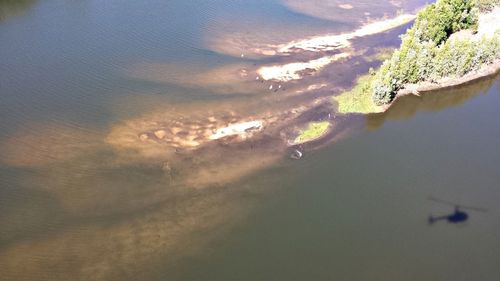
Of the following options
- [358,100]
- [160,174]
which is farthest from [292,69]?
[160,174]

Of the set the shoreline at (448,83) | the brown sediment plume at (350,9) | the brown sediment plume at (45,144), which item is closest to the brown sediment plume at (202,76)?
the brown sediment plume at (45,144)

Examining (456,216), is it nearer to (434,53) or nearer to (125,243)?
(434,53)

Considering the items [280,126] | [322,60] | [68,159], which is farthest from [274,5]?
[68,159]

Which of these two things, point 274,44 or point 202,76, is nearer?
point 202,76

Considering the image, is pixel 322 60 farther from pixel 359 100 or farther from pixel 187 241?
pixel 187 241

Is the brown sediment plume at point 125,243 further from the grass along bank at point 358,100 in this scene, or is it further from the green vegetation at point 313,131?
the grass along bank at point 358,100

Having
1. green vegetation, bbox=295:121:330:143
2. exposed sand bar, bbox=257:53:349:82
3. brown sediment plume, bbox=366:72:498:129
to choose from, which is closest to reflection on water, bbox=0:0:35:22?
exposed sand bar, bbox=257:53:349:82
